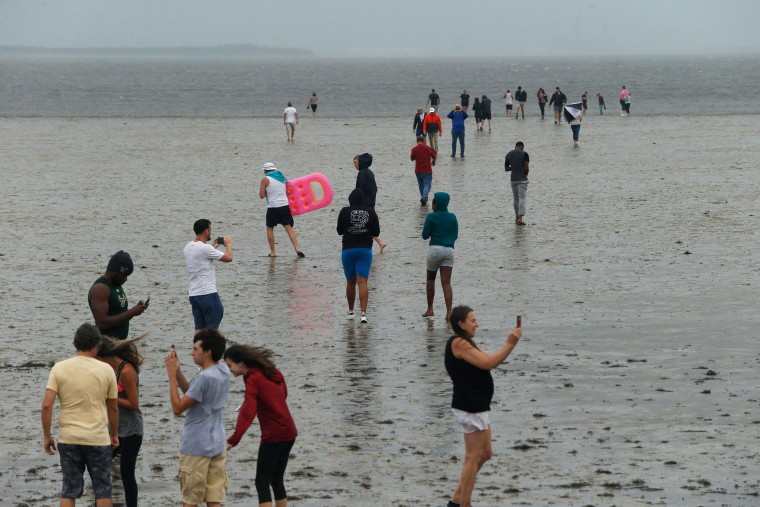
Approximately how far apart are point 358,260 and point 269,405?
6694mm

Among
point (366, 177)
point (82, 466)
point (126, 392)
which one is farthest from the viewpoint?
point (366, 177)

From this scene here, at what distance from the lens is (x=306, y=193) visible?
20.7m

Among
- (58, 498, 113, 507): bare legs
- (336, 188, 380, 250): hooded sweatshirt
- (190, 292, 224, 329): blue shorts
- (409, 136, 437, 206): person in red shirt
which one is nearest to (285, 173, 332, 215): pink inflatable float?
(409, 136, 437, 206): person in red shirt

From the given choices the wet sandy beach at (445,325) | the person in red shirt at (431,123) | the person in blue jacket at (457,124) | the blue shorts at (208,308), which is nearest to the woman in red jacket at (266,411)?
the wet sandy beach at (445,325)

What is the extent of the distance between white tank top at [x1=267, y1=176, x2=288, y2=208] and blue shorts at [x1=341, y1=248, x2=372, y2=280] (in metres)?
4.59

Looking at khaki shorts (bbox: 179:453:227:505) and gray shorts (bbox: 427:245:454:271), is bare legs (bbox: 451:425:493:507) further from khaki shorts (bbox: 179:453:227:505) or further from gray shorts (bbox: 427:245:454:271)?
gray shorts (bbox: 427:245:454:271)

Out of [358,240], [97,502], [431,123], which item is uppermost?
[431,123]

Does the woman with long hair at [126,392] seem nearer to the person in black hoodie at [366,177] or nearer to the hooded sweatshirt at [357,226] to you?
the hooded sweatshirt at [357,226]

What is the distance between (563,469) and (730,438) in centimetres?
167

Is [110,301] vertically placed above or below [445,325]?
above

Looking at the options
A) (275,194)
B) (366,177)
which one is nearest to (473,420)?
(275,194)

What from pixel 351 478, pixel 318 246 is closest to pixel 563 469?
pixel 351 478

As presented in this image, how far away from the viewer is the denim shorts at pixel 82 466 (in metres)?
7.75

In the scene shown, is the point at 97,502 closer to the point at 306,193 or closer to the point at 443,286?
the point at 443,286
